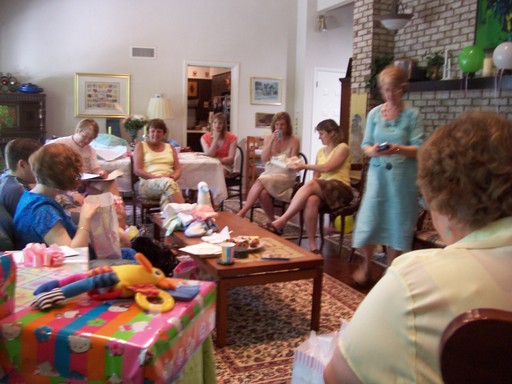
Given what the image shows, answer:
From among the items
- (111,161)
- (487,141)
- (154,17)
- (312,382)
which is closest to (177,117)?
(154,17)

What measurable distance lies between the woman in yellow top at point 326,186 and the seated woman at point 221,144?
166 cm

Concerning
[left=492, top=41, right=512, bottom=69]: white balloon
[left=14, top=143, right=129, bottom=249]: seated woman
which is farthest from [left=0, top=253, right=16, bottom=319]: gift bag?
[left=492, top=41, right=512, bottom=69]: white balloon

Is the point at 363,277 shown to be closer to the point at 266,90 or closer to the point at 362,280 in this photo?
the point at 362,280

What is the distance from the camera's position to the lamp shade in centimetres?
702

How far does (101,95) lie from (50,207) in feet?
17.9

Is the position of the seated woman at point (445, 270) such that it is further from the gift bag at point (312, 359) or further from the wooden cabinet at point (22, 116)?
the wooden cabinet at point (22, 116)

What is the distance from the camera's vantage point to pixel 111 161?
5203mm

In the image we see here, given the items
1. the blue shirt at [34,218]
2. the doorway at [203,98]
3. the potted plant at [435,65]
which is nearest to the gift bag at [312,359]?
the blue shirt at [34,218]

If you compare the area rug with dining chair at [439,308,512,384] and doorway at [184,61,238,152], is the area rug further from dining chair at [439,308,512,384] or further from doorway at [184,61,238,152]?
doorway at [184,61,238,152]

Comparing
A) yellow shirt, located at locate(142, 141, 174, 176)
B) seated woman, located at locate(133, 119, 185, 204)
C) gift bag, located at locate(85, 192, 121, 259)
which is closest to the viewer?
gift bag, located at locate(85, 192, 121, 259)

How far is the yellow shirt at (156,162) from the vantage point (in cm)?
466

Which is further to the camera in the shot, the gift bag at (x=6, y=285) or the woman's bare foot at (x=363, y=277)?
the woman's bare foot at (x=363, y=277)

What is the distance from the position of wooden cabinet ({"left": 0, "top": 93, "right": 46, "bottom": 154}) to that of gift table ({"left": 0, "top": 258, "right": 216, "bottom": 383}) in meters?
6.04

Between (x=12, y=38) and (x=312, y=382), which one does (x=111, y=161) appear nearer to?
(x=12, y=38)
